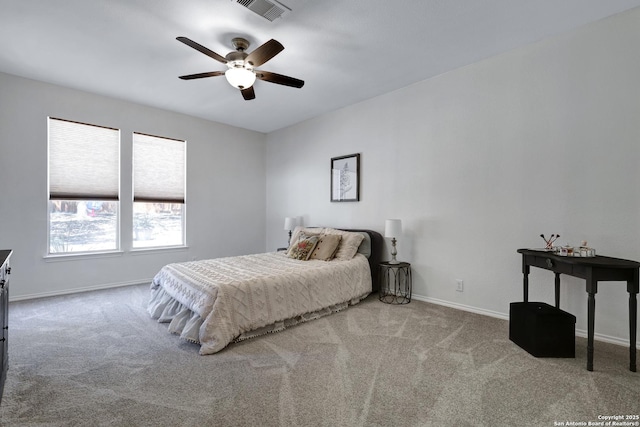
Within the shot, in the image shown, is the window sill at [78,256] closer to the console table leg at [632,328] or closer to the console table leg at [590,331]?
the console table leg at [590,331]

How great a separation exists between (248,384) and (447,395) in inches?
49.3

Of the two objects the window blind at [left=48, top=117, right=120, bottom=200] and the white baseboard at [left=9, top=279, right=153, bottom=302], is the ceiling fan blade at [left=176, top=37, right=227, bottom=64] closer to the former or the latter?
the window blind at [left=48, top=117, right=120, bottom=200]

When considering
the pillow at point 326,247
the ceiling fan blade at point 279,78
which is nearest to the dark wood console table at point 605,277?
the pillow at point 326,247

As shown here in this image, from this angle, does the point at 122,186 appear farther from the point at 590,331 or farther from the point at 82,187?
the point at 590,331

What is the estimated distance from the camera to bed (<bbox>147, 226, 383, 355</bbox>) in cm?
249

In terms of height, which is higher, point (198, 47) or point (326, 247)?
point (198, 47)

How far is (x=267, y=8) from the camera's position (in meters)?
2.35

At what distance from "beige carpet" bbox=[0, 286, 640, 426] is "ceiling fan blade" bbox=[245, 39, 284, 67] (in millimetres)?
2466

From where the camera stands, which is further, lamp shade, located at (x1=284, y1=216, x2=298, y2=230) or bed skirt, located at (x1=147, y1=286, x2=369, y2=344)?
lamp shade, located at (x1=284, y1=216, x2=298, y2=230)

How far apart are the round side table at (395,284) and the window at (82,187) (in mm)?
3979

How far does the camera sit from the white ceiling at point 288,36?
94.1 inches

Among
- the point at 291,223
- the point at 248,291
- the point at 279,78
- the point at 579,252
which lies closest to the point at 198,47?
the point at 279,78

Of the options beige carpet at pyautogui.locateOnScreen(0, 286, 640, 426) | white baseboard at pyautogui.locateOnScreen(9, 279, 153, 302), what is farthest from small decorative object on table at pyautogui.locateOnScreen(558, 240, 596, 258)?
white baseboard at pyautogui.locateOnScreen(9, 279, 153, 302)

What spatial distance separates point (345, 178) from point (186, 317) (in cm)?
292
